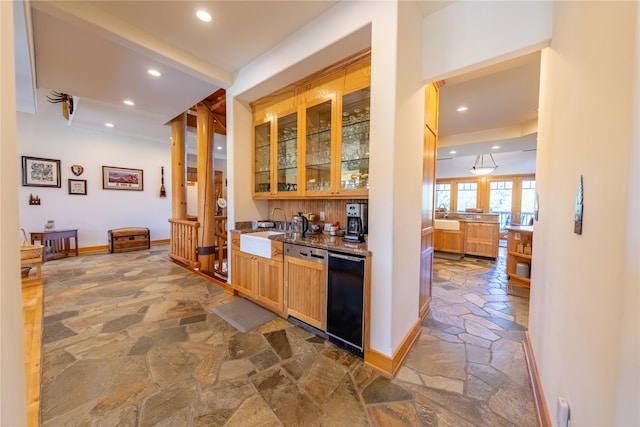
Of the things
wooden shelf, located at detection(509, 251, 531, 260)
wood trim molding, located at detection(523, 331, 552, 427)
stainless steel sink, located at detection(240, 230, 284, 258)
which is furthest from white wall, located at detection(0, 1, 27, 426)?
wooden shelf, located at detection(509, 251, 531, 260)

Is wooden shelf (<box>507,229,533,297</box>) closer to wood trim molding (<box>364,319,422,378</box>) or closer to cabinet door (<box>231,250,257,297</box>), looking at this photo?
wood trim molding (<box>364,319,422,378</box>)

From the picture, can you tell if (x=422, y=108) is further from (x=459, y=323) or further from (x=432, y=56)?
(x=459, y=323)

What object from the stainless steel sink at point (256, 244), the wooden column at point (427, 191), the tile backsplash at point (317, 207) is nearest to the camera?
the wooden column at point (427, 191)

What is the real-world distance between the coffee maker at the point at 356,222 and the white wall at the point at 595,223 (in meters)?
1.37

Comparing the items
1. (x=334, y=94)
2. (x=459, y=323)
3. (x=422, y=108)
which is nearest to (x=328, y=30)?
(x=334, y=94)

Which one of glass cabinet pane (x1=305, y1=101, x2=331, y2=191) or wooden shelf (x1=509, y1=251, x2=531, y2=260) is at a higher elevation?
glass cabinet pane (x1=305, y1=101, x2=331, y2=191)

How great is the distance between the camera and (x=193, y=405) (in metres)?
1.54

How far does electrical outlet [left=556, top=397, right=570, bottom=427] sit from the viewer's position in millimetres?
1087

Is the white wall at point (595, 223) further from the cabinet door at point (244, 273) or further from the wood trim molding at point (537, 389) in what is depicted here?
the cabinet door at point (244, 273)

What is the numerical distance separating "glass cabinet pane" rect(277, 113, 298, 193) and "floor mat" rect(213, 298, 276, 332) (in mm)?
1514

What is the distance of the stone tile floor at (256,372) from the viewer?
149 centimetres

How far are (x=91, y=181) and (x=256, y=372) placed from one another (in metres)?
6.74

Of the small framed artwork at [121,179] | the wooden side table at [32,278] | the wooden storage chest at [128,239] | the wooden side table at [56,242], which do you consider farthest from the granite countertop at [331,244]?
the small framed artwork at [121,179]

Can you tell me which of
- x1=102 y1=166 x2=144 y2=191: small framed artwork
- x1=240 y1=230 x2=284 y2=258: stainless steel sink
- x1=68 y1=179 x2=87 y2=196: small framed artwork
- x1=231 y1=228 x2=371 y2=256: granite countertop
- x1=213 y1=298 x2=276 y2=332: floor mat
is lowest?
x1=213 y1=298 x2=276 y2=332: floor mat
